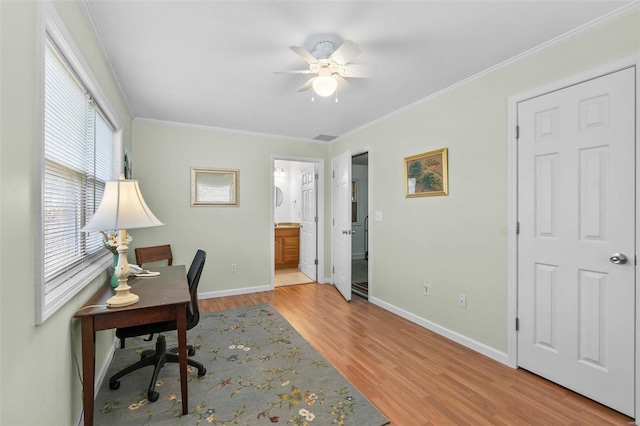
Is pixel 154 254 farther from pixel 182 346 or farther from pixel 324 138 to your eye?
pixel 324 138

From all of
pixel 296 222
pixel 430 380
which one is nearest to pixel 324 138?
pixel 296 222

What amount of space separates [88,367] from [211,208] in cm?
276

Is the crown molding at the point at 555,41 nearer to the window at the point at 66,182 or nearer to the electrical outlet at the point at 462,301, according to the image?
the electrical outlet at the point at 462,301

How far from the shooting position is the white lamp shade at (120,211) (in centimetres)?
157

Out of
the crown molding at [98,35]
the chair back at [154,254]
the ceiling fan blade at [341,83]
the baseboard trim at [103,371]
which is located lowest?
the baseboard trim at [103,371]

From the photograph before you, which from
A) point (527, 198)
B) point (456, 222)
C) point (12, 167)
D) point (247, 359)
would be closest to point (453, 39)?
point (527, 198)

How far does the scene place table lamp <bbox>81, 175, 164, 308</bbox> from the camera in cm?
158

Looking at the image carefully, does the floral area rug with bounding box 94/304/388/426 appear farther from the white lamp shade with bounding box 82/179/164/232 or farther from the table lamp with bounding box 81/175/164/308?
the white lamp shade with bounding box 82/179/164/232

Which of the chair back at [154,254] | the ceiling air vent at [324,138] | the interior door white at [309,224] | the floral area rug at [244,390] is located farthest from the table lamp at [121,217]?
the interior door white at [309,224]

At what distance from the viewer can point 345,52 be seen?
202cm

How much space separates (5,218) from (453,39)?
2.53 metres

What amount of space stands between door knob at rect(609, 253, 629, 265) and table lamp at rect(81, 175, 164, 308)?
2.71m

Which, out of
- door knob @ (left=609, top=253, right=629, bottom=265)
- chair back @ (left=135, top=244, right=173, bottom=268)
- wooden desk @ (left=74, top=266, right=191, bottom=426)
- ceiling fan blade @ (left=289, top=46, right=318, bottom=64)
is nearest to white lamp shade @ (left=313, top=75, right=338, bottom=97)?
ceiling fan blade @ (left=289, top=46, right=318, bottom=64)

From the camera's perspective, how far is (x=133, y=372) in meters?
2.30
